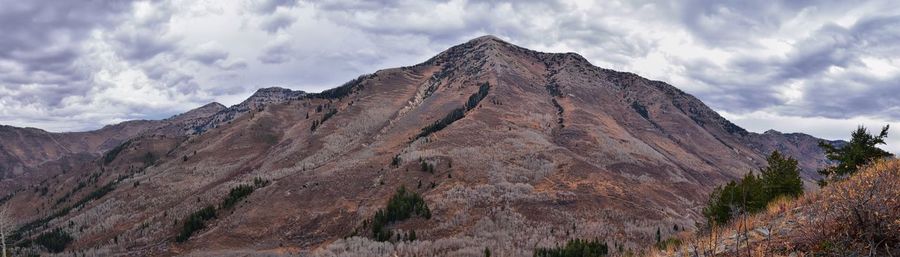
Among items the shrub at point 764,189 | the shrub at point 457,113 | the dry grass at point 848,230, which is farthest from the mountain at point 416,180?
the dry grass at point 848,230

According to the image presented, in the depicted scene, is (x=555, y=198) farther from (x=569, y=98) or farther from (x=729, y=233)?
(x=569, y=98)

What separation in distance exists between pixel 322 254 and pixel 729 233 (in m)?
44.5

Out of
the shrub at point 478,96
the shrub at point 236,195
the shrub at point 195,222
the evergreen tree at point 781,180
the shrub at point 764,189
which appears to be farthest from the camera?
the shrub at point 478,96

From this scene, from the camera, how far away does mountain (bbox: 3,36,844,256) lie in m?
58.1

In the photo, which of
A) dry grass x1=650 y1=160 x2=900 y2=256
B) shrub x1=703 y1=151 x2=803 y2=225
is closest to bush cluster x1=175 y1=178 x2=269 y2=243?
shrub x1=703 y1=151 x2=803 y2=225

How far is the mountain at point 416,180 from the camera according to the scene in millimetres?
58094

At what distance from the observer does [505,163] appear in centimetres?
8175

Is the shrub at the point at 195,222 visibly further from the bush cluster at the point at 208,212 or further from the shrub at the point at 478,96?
the shrub at the point at 478,96

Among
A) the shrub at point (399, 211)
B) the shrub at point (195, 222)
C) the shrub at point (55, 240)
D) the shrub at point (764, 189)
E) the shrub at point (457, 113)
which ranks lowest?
the shrub at point (55, 240)

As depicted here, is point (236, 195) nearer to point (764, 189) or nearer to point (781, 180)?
point (764, 189)

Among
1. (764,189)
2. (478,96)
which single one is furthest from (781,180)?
(478,96)

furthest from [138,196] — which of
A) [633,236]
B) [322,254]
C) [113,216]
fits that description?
[633,236]

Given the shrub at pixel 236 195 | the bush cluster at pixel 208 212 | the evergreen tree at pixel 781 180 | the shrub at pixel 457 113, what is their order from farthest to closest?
the shrub at pixel 457 113, the shrub at pixel 236 195, the bush cluster at pixel 208 212, the evergreen tree at pixel 781 180

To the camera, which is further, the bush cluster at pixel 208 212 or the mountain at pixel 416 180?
the bush cluster at pixel 208 212
